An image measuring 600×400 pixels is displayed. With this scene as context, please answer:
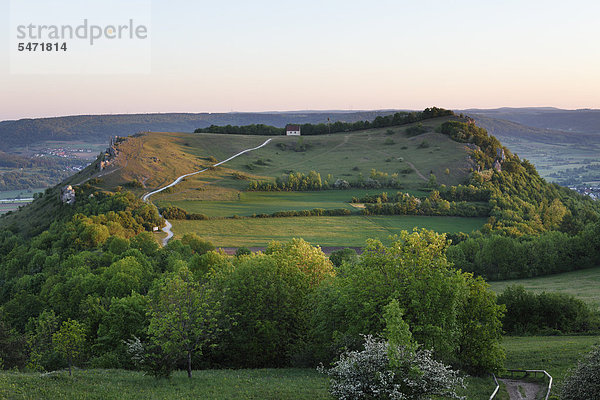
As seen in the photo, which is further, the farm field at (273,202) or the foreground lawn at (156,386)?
the farm field at (273,202)

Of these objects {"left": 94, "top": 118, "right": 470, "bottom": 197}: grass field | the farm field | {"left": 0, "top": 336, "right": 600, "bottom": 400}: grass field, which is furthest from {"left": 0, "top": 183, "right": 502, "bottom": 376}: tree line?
{"left": 94, "top": 118, "right": 470, "bottom": 197}: grass field

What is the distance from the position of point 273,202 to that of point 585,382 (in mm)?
104997

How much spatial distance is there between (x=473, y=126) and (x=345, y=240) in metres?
101

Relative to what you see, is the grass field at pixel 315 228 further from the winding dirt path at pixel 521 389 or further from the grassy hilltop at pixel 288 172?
the winding dirt path at pixel 521 389

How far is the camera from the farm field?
115688 mm

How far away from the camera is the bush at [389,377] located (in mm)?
20031

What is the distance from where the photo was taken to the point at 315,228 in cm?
10644

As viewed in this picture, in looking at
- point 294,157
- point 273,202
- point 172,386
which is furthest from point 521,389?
point 294,157

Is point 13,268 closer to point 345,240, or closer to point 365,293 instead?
point 345,240

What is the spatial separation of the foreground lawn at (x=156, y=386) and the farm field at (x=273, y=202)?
84521 millimetres

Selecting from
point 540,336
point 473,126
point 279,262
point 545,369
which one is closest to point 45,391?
point 279,262

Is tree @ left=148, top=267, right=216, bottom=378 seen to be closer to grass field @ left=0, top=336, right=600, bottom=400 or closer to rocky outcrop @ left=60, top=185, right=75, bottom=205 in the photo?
grass field @ left=0, top=336, right=600, bottom=400

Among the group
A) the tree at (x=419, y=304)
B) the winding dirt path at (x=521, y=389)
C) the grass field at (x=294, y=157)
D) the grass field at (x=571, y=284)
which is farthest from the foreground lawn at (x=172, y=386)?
the grass field at (x=294, y=157)

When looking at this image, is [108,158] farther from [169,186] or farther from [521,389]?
[521,389]
